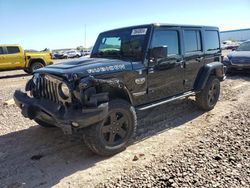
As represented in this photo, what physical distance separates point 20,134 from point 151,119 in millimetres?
2705

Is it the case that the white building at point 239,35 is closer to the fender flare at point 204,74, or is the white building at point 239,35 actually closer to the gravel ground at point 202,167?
the fender flare at point 204,74

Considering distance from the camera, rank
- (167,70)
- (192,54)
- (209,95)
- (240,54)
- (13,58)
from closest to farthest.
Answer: (167,70) → (192,54) → (209,95) → (240,54) → (13,58)

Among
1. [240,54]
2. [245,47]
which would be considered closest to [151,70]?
[240,54]

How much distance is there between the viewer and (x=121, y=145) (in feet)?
15.1

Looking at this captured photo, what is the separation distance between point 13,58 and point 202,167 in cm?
1463

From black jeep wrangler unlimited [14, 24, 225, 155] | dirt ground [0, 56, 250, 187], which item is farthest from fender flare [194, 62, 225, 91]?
dirt ground [0, 56, 250, 187]

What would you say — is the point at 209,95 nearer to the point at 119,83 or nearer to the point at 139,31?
the point at 139,31

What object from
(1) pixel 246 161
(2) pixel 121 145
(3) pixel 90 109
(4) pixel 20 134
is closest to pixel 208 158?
(1) pixel 246 161

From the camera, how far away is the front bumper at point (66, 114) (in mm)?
3979

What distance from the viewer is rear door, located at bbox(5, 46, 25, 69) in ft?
53.3

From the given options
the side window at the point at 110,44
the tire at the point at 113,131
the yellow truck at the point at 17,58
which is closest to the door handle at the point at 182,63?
the side window at the point at 110,44

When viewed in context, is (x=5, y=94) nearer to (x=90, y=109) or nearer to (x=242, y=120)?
(x=90, y=109)

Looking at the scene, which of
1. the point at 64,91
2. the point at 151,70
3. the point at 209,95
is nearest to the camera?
the point at 64,91

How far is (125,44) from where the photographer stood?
546 cm
